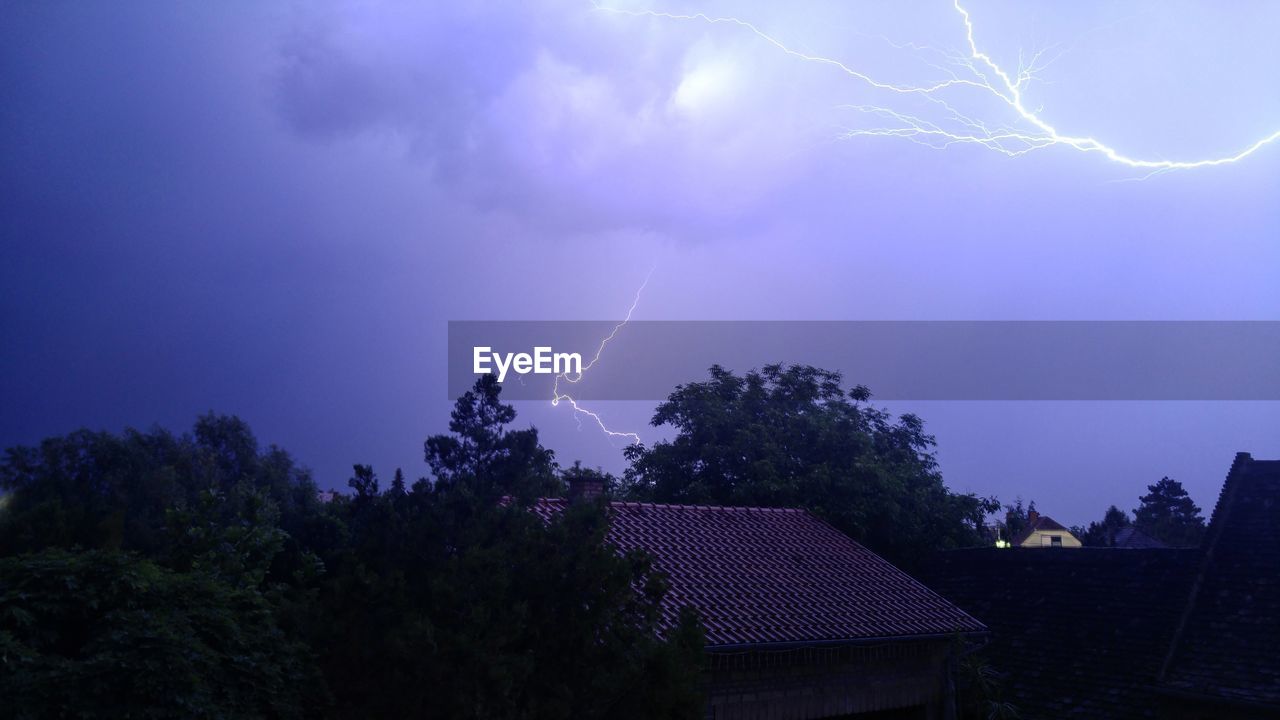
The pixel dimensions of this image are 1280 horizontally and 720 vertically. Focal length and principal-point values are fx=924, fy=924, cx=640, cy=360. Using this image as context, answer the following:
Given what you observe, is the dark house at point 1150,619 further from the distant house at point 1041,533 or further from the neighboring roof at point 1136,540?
the distant house at point 1041,533

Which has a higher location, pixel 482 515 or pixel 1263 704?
pixel 482 515

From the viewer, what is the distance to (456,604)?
8211 mm

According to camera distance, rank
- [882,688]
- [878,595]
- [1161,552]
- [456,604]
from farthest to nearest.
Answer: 1. [1161,552]
2. [878,595]
3. [882,688]
4. [456,604]

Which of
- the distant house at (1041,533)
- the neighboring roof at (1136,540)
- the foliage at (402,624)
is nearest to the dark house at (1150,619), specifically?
the foliage at (402,624)

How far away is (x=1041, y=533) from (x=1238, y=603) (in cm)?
6091

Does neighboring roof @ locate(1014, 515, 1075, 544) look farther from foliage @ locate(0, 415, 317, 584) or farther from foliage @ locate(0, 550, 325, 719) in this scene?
foliage @ locate(0, 550, 325, 719)

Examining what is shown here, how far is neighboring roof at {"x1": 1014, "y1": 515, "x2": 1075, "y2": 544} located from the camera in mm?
70562

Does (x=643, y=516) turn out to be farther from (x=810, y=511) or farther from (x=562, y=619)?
(x=562, y=619)

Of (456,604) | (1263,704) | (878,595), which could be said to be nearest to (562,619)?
(456,604)

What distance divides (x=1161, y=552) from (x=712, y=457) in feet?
34.5

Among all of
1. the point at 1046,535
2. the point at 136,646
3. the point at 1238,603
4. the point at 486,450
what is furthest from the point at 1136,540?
the point at 136,646

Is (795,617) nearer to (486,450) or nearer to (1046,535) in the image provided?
(486,450)

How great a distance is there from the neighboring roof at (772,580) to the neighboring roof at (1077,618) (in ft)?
5.41

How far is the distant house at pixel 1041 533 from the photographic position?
70425 millimetres
